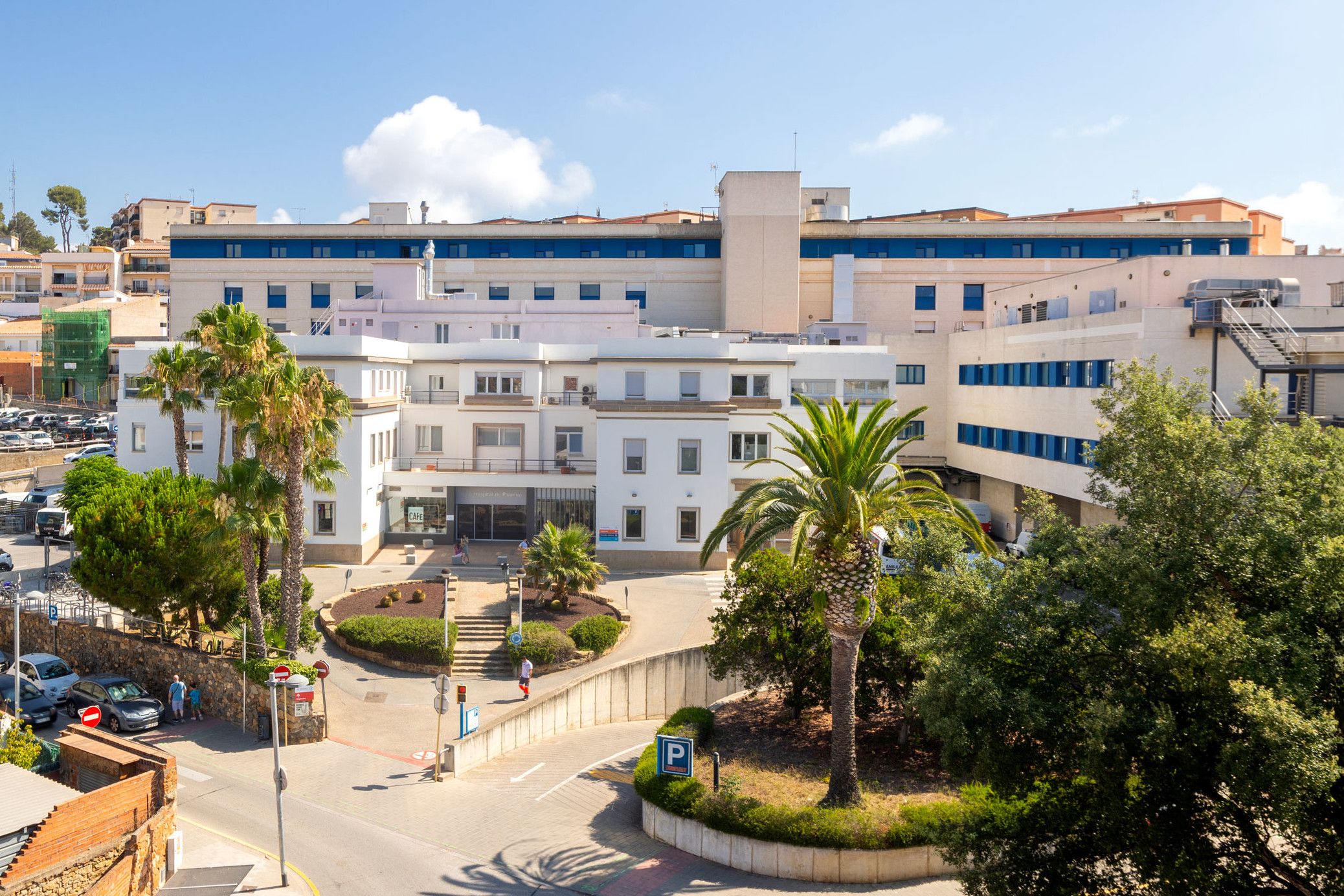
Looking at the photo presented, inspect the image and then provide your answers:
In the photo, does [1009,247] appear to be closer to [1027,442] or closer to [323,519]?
[1027,442]

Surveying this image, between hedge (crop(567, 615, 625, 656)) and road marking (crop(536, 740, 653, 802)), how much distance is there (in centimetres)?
571

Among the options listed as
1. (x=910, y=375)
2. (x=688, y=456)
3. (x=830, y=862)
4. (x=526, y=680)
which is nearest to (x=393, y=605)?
(x=526, y=680)

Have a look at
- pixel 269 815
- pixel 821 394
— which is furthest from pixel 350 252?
pixel 269 815

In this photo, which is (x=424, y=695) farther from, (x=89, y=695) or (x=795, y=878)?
(x=795, y=878)

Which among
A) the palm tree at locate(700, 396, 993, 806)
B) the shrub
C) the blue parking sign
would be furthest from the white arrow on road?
the palm tree at locate(700, 396, 993, 806)

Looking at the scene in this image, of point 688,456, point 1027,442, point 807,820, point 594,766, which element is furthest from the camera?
point 1027,442

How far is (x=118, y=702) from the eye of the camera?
96.4ft

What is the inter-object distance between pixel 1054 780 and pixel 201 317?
90.2ft

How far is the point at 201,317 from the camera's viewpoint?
105 feet

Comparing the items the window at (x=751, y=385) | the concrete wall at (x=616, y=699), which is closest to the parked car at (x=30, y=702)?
the concrete wall at (x=616, y=699)

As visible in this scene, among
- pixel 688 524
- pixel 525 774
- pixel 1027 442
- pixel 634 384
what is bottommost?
pixel 525 774

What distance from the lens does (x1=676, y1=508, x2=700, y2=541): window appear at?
46.6m

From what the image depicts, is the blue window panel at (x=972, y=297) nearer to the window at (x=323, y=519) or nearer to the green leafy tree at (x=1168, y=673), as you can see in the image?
the window at (x=323, y=519)

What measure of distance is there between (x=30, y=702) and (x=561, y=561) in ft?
54.9
